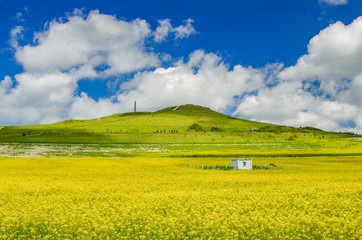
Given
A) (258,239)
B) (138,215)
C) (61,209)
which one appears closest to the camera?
(258,239)

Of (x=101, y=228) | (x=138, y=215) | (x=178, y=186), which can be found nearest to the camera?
(x=101, y=228)

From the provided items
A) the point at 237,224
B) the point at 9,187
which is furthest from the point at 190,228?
the point at 9,187

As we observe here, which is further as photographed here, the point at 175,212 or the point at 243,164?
the point at 243,164

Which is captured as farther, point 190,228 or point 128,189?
point 128,189

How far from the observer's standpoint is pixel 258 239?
46.7 ft

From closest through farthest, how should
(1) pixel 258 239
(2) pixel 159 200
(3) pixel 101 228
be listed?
(1) pixel 258 239 → (3) pixel 101 228 → (2) pixel 159 200

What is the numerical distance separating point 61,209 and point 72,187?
31.0ft

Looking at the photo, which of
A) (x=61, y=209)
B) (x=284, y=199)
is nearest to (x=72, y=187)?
(x=61, y=209)

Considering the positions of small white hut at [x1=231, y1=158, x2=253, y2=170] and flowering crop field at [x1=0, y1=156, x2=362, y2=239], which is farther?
small white hut at [x1=231, y1=158, x2=253, y2=170]

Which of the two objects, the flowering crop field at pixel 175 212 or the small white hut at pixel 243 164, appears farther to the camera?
the small white hut at pixel 243 164

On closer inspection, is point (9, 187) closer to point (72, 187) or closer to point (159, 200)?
point (72, 187)

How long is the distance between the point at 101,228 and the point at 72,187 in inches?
591

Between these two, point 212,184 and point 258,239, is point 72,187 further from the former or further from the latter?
point 258,239

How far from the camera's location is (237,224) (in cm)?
1647
